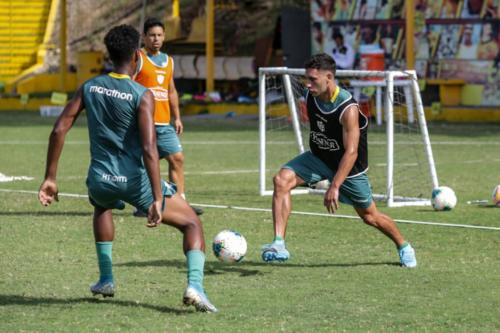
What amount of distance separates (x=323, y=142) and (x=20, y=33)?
3890 cm

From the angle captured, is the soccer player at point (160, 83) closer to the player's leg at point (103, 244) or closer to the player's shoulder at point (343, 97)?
the player's shoulder at point (343, 97)

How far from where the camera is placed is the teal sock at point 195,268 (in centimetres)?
826

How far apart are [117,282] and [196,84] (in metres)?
32.1

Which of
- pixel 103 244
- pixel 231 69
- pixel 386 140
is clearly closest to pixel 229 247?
pixel 103 244

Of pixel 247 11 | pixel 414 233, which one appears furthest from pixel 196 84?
pixel 414 233

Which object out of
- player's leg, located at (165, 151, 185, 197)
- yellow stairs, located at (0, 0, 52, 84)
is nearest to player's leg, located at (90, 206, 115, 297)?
player's leg, located at (165, 151, 185, 197)

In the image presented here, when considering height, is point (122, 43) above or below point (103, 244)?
above

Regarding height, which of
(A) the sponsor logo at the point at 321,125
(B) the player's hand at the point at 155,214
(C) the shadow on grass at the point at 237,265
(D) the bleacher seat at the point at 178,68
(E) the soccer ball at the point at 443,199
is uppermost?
(A) the sponsor logo at the point at 321,125

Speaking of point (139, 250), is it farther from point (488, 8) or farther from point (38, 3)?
point (38, 3)

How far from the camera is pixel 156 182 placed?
8.05 metres

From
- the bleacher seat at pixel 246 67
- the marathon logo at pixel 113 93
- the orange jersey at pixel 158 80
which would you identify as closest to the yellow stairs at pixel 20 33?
the bleacher seat at pixel 246 67

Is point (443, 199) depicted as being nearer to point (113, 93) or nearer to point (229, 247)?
point (229, 247)

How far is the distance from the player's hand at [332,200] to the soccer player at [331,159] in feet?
0.95

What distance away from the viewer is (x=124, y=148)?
8.34 meters
